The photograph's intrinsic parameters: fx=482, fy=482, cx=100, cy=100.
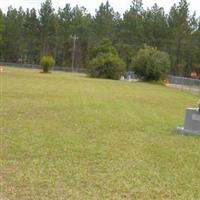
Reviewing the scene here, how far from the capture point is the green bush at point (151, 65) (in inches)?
2283

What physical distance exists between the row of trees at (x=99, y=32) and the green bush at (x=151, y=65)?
99.3 feet

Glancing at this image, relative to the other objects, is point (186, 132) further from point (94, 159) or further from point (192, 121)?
point (94, 159)

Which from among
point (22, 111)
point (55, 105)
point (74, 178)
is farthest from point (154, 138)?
point (55, 105)

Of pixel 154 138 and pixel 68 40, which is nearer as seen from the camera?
pixel 154 138

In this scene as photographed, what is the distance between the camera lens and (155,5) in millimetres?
98125

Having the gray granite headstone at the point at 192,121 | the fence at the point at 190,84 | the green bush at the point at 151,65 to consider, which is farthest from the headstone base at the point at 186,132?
the green bush at the point at 151,65

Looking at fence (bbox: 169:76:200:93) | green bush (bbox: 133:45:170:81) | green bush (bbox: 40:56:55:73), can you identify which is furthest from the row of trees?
fence (bbox: 169:76:200:93)

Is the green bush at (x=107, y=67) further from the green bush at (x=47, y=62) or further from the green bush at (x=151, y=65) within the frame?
the green bush at (x=47, y=62)

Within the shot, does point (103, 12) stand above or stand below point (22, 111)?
above

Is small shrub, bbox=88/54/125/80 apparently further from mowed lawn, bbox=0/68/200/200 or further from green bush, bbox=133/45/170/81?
mowed lawn, bbox=0/68/200/200

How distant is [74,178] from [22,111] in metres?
8.41

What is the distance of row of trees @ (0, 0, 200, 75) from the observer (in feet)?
297

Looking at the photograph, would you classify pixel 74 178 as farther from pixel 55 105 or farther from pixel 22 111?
pixel 55 105

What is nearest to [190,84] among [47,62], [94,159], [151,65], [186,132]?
[151,65]
